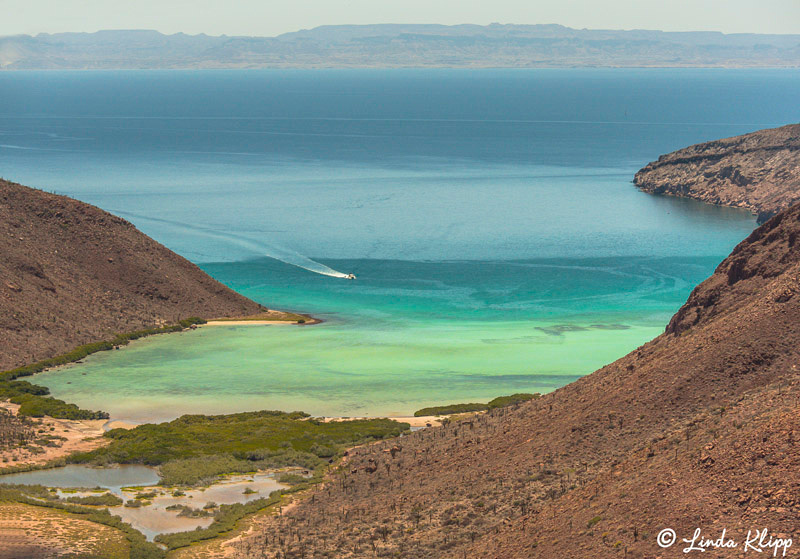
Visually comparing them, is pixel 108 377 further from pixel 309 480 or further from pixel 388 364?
pixel 309 480

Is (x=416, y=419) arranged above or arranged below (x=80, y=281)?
below

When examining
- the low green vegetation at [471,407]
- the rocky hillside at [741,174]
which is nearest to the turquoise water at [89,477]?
the low green vegetation at [471,407]

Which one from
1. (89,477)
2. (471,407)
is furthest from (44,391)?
(471,407)

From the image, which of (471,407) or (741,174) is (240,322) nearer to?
(471,407)

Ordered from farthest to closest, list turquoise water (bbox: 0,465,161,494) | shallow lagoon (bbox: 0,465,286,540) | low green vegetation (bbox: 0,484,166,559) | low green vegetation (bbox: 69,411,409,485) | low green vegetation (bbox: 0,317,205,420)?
low green vegetation (bbox: 0,317,205,420)
low green vegetation (bbox: 69,411,409,485)
turquoise water (bbox: 0,465,161,494)
shallow lagoon (bbox: 0,465,286,540)
low green vegetation (bbox: 0,484,166,559)

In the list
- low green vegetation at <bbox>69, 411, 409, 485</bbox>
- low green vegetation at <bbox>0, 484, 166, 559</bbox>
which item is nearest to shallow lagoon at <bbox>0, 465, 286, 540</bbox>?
low green vegetation at <bbox>0, 484, 166, 559</bbox>

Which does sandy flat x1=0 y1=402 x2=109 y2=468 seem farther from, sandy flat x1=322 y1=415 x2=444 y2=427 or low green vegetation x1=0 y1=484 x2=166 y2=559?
sandy flat x1=322 y1=415 x2=444 y2=427
